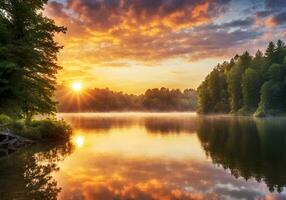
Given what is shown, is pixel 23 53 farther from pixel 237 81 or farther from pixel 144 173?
pixel 237 81

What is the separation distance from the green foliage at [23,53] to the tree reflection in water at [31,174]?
396 centimetres

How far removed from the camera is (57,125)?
4519cm

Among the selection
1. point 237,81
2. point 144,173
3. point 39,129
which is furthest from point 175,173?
point 237,81

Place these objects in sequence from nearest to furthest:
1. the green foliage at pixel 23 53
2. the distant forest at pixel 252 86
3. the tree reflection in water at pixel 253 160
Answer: the tree reflection in water at pixel 253 160
the green foliage at pixel 23 53
the distant forest at pixel 252 86

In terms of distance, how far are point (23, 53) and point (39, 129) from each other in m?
14.5

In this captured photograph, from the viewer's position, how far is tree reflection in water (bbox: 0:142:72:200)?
56.9 feet

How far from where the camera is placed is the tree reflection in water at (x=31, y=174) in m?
17.3

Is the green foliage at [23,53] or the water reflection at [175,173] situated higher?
the green foliage at [23,53]

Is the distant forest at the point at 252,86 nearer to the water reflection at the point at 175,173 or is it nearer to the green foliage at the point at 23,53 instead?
the water reflection at the point at 175,173

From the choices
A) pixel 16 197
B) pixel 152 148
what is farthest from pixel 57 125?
Answer: pixel 16 197

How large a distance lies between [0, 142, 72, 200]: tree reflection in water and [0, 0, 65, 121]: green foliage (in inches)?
156

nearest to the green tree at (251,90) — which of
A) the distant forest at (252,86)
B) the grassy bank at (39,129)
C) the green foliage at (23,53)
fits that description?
the distant forest at (252,86)

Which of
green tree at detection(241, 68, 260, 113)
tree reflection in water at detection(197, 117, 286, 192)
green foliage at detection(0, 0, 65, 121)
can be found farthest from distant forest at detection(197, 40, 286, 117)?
green foliage at detection(0, 0, 65, 121)

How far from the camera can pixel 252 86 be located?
13112 centimetres
